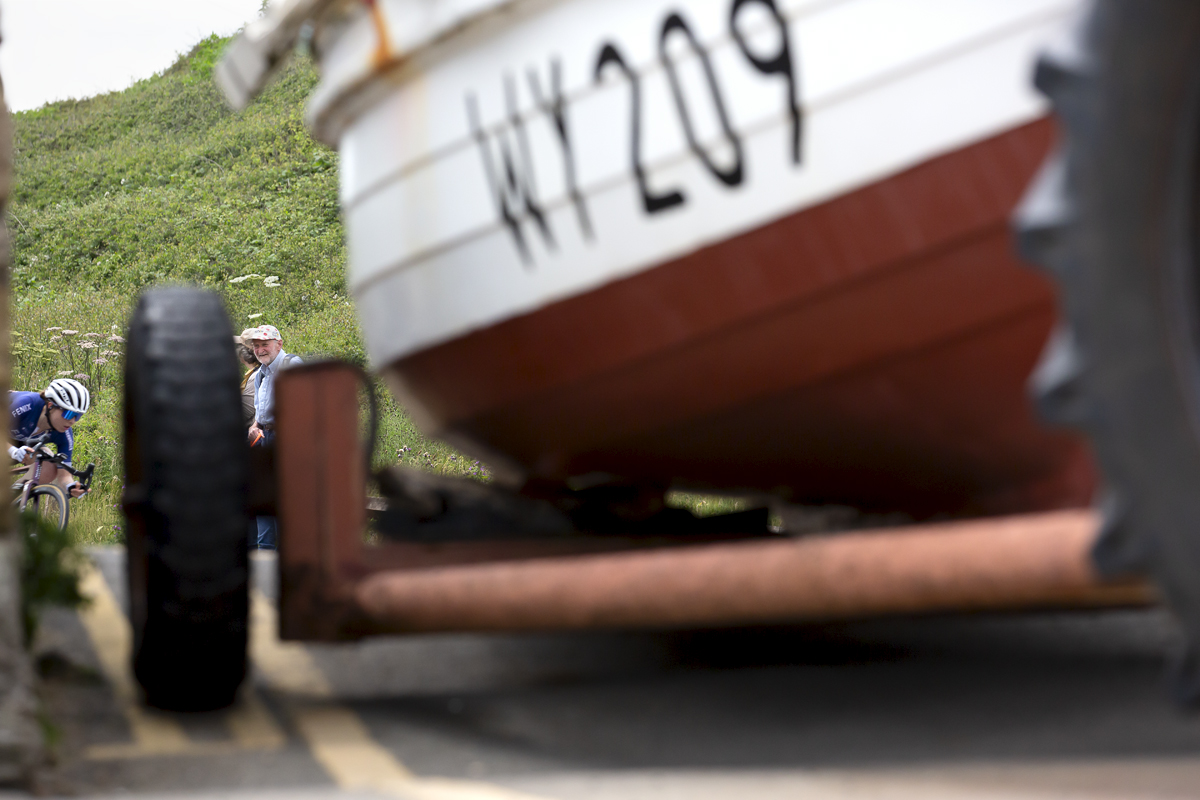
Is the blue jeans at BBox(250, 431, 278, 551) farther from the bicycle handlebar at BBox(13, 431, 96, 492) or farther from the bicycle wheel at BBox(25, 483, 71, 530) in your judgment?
the bicycle handlebar at BBox(13, 431, 96, 492)

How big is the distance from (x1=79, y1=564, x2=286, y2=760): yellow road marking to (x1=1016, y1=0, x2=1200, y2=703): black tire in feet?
5.80

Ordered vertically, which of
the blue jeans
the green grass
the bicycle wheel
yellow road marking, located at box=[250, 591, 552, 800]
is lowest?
yellow road marking, located at box=[250, 591, 552, 800]

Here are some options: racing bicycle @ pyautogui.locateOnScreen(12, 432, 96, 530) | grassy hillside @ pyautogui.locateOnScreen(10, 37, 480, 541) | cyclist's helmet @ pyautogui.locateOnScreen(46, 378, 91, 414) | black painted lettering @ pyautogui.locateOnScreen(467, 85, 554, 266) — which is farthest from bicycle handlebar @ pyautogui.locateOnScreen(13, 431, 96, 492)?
black painted lettering @ pyautogui.locateOnScreen(467, 85, 554, 266)

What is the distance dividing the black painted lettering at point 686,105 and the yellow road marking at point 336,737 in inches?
46.2

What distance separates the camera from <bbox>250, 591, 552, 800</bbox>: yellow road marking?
2.14 meters

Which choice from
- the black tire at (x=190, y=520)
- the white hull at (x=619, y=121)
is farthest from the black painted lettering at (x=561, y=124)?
the black tire at (x=190, y=520)

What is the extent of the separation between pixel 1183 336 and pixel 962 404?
3.02ft

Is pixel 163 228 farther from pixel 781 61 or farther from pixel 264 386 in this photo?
pixel 781 61

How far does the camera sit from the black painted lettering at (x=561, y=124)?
98.7 inches

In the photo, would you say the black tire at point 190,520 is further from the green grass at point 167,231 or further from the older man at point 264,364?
the green grass at point 167,231

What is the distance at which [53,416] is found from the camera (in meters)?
7.53

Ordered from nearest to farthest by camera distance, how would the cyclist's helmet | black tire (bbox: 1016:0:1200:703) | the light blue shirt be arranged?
1. black tire (bbox: 1016:0:1200:703)
2. the light blue shirt
3. the cyclist's helmet

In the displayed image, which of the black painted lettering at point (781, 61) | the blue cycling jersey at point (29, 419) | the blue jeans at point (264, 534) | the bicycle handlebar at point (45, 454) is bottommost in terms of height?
the blue jeans at point (264, 534)

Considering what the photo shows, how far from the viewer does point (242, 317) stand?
14.7m
